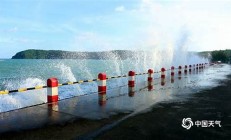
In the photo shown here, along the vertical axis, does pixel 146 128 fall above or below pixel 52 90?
below

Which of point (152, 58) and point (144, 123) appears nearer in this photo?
point (144, 123)

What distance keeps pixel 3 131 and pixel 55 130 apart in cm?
126

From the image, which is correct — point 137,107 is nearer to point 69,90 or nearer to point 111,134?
point 111,134

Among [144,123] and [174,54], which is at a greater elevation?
[174,54]

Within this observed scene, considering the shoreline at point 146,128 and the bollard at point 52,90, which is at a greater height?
the bollard at point 52,90

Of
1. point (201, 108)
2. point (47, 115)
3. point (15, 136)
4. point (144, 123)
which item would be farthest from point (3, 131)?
point (201, 108)

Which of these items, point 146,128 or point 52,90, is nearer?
point 146,128

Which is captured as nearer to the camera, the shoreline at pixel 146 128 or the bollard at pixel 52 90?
the shoreline at pixel 146 128

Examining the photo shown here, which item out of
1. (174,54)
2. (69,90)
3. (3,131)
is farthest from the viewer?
(174,54)

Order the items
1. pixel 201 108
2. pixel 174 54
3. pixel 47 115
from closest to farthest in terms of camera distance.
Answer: pixel 47 115
pixel 201 108
pixel 174 54

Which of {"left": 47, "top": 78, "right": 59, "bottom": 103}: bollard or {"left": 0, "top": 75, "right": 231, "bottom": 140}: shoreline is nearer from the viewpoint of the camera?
{"left": 0, "top": 75, "right": 231, "bottom": 140}: shoreline

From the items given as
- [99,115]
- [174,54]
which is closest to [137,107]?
[99,115]

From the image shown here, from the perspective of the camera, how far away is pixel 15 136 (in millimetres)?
Result: 6301

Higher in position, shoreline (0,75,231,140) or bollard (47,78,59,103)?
bollard (47,78,59,103)
